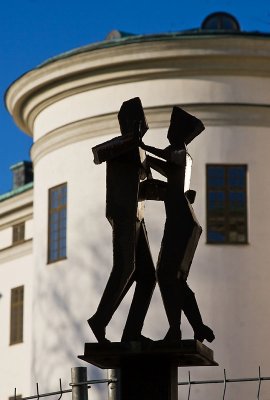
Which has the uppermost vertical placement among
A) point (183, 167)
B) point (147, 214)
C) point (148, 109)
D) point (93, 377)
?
point (148, 109)

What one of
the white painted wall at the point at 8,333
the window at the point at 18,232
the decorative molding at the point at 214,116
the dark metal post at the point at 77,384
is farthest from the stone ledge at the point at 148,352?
the window at the point at 18,232

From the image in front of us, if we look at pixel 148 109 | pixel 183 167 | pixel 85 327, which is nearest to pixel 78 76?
pixel 148 109

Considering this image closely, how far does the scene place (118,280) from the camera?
25.9 ft

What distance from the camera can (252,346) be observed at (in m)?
23.4

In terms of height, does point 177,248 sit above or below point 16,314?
below

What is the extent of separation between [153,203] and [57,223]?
3014 millimetres

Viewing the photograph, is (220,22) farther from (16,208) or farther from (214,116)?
(16,208)

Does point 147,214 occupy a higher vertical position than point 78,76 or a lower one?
lower

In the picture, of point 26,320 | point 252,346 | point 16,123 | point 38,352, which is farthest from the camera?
point 26,320

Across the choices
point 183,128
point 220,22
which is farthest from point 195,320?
point 220,22

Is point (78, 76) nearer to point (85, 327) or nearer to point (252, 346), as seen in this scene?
point (85, 327)

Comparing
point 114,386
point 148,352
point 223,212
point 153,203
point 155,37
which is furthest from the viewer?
point 155,37

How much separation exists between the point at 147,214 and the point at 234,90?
351 centimetres

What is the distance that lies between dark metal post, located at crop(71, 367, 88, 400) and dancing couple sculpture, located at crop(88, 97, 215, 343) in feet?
3.18
